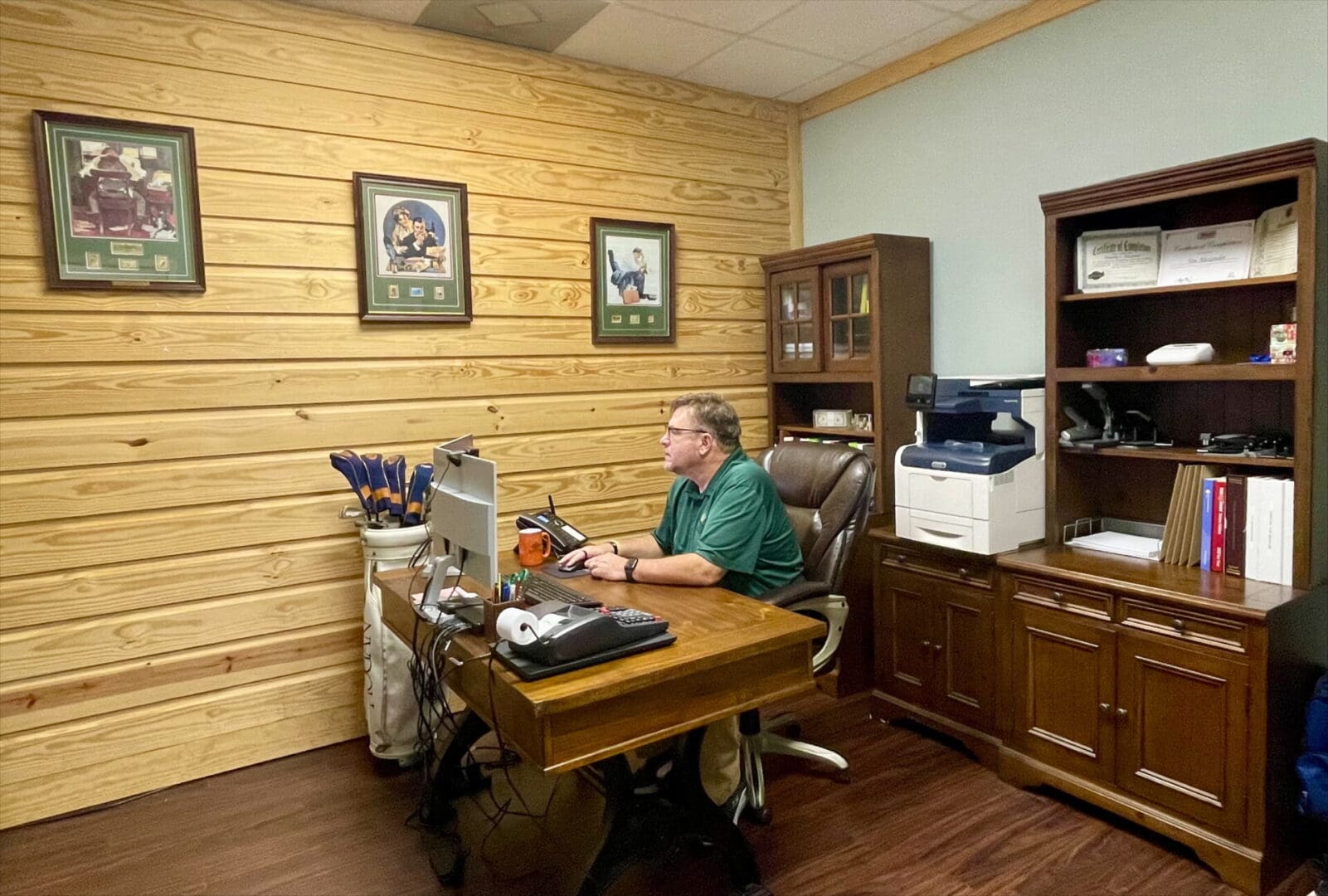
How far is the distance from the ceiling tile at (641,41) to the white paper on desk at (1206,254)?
186cm

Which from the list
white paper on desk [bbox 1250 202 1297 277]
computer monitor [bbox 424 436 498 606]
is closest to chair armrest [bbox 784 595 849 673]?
computer monitor [bbox 424 436 498 606]

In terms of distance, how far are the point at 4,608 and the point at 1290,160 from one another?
3.97 meters

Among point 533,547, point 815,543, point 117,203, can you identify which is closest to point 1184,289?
point 815,543

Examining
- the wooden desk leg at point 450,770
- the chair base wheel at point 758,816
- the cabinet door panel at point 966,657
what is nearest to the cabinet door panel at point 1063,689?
the cabinet door panel at point 966,657

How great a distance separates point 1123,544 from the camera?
2.88m

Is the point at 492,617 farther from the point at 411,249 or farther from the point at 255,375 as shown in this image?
the point at 411,249

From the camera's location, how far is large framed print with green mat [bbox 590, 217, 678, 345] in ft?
12.3

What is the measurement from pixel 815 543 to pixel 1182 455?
1.14 m

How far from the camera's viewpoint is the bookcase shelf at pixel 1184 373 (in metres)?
2.33

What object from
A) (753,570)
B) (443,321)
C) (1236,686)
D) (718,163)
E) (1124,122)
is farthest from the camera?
(718,163)

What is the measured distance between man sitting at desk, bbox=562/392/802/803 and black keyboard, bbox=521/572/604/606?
16cm

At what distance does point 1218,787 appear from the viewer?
2.30 meters

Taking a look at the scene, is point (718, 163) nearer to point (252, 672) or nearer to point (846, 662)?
point (846, 662)

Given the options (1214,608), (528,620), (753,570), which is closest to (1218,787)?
(1214,608)
